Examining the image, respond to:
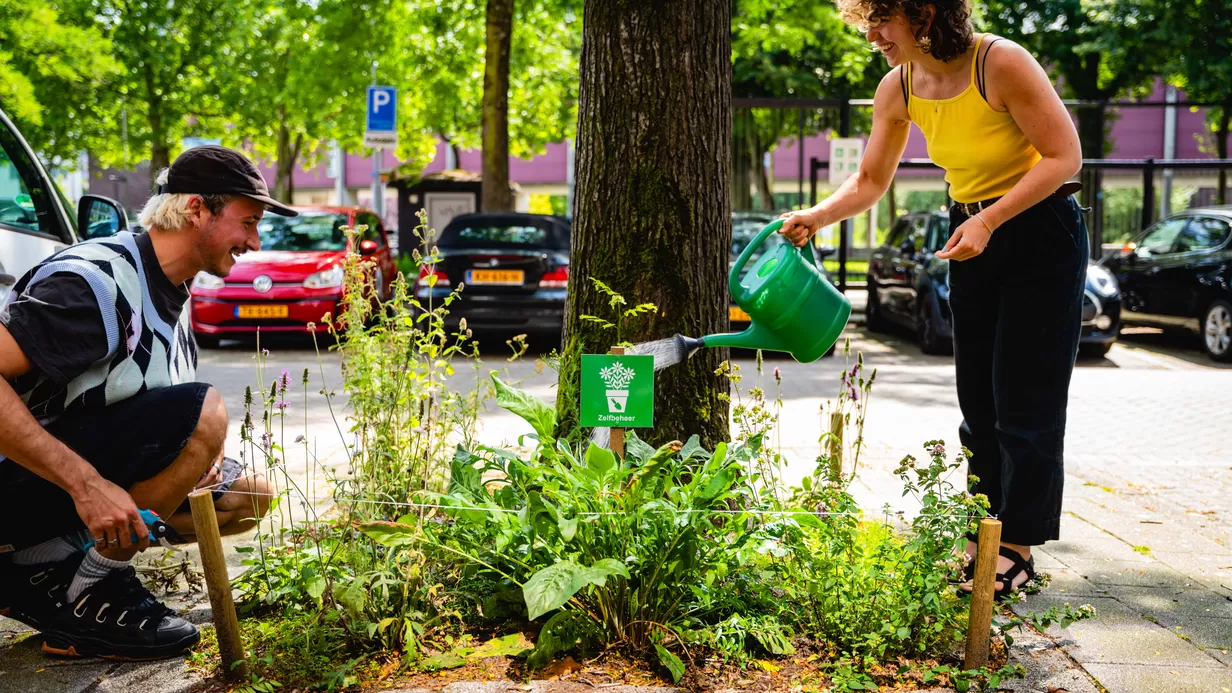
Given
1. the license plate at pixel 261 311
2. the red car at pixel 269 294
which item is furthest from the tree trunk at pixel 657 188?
the license plate at pixel 261 311

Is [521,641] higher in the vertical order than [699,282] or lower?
lower

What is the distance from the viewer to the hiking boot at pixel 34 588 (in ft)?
10.0

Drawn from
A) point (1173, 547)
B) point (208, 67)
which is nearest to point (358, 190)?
point (208, 67)

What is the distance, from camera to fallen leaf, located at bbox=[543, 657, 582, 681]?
9.39 feet

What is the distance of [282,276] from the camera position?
1204 centimetres

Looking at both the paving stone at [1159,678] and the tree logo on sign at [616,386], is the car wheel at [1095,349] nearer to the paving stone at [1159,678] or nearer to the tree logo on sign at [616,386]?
the paving stone at [1159,678]

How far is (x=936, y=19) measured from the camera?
10.4 ft

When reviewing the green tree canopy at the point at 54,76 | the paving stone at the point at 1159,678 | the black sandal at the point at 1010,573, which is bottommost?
the paving stone at the point at 1159,678

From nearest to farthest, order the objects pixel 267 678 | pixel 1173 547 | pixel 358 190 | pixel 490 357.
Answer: pixel 267 678
pixel 1173 547
pixel 490 357
pixel 358 190

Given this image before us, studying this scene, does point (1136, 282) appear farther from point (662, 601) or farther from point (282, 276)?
point (662, 601)

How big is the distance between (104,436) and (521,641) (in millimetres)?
1207

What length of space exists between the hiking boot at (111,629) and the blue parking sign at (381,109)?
13742 mm

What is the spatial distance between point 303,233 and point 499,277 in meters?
2.74

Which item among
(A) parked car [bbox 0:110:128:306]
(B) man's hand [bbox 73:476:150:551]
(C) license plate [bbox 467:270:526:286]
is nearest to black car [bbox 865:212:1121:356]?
(C) license plate [bbox 467:270:526:286]
